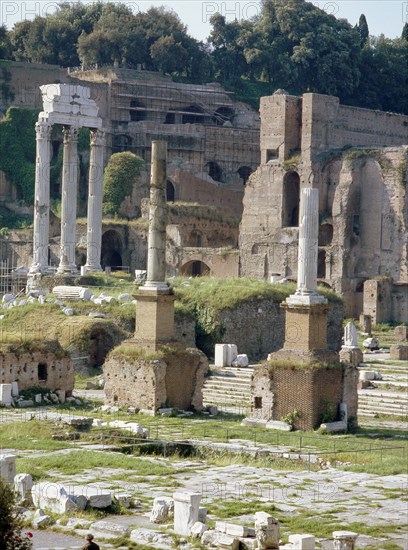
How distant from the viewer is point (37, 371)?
120 ft

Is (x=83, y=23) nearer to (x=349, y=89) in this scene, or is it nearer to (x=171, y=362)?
(x=349, y=89)

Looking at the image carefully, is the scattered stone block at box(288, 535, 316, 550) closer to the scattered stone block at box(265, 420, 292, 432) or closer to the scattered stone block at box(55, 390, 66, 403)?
the scattered stone block at box(265, 420, 292, 432)

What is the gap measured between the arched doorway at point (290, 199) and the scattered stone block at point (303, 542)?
4724cm

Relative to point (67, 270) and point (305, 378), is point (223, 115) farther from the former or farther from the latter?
point (305, 378)

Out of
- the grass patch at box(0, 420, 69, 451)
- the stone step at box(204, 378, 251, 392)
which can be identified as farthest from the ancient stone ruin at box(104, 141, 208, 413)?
the grass patch at box(0, 420, 69, 451)

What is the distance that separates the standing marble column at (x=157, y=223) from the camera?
36.0 metres

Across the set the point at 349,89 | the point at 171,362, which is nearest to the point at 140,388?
the point at 171,362

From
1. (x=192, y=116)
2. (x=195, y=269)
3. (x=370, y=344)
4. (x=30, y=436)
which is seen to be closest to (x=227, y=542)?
(x=30, y=436)

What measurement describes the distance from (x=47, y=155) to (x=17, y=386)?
19.0 metres

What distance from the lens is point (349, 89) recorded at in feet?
269

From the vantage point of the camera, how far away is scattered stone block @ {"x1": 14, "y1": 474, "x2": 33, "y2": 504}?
2378 cm

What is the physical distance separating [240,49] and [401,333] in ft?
112

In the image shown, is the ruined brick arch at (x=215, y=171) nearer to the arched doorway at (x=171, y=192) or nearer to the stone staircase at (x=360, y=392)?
the arched doorway at (x=171, y=192)

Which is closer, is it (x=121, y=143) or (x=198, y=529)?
(x=198, y=529)
